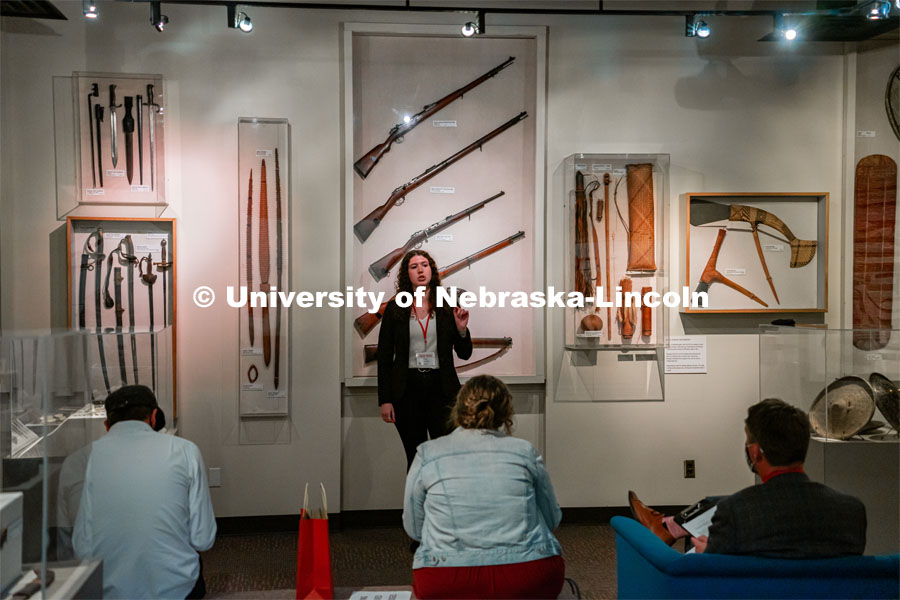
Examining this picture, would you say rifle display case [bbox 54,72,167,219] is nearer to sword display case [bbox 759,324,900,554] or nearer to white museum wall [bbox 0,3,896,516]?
white museum wall [bbox 0,3,896,516]

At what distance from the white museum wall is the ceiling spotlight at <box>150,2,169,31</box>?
253mm

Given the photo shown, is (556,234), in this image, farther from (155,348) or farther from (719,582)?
(719,582)

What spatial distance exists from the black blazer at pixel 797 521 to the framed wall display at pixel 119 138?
329 centimetres

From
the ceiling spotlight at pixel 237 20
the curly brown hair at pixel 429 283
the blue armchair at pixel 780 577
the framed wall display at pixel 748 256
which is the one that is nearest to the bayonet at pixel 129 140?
the ceiling spotlight at pixel 237 20

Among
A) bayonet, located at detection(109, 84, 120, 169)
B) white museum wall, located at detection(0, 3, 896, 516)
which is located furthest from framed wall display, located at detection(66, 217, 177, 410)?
bayonet, located at detection(109, 84, 120, 169)

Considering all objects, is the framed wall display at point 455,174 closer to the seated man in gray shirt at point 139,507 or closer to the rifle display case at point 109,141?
the rifle display case at point 109,141

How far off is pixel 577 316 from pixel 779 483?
232cm

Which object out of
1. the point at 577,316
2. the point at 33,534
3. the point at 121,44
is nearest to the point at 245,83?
the point at 121,44

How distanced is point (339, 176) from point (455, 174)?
67 centimetres

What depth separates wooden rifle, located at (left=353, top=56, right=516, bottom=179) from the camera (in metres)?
4.12

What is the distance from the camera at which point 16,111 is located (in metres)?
3.83

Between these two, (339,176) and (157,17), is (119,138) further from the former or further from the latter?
(339,176)

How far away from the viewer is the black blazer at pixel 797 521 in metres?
1.85

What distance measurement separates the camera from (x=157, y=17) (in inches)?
144
